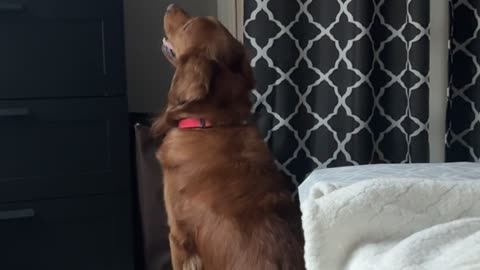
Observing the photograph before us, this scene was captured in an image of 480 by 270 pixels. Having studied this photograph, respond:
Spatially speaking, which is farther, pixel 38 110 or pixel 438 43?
pixel 438 43

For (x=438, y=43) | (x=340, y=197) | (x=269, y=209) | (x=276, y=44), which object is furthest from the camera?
(x=438, y=43)

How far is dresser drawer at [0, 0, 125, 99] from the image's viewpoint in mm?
1855

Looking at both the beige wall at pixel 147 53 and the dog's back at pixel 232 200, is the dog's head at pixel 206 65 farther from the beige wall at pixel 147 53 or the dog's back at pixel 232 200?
the beige wall at pixel 147 53

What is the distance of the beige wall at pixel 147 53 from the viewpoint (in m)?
2.43

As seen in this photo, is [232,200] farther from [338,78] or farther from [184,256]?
[338,78]

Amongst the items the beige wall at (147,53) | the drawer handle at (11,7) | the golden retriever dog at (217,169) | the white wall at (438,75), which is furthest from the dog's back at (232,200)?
the white wall at (438,75)

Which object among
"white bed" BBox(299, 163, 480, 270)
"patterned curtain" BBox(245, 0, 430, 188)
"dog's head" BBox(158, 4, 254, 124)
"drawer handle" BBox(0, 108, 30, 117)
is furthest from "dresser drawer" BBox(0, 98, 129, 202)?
"white bed" BBox(299, 163, 480, 270)

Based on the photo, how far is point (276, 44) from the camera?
2.13 metres

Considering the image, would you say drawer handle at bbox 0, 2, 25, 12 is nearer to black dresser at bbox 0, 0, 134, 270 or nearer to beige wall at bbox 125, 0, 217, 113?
black dresser at bbox 0, 0, 134, 270

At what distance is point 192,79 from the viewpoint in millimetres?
1685

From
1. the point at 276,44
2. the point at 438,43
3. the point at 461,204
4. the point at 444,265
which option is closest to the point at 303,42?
the point at 276,44

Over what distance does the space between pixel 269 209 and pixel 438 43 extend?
3.46ft

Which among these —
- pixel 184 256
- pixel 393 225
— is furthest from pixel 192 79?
pixel 393 225

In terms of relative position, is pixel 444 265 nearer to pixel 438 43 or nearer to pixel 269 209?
pixel 269 209
